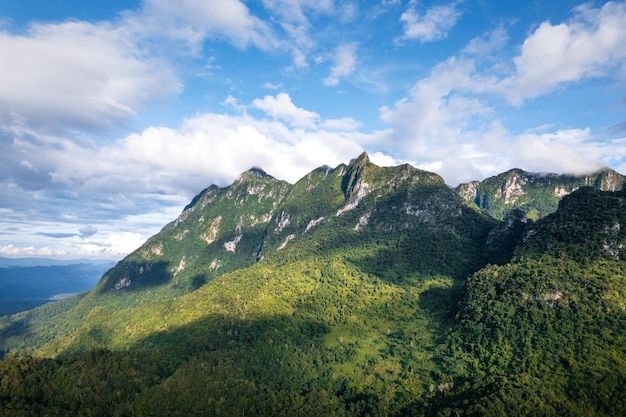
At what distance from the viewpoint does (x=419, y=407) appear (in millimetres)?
118688

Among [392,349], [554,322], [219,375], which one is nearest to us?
[219,375]

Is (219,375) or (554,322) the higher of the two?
(554,322)

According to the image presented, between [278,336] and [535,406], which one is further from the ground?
[278,336]

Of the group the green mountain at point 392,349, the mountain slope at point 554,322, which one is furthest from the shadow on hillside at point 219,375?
the mountain slope at point 554,322

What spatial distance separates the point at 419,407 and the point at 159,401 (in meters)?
78.4

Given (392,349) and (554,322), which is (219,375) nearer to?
(392,349)

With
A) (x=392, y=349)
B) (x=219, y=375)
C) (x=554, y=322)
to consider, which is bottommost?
(x=392, y=349)

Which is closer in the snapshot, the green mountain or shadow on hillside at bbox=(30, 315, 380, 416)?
shadow on hillside at bbox=(30, 315, 380, 416)

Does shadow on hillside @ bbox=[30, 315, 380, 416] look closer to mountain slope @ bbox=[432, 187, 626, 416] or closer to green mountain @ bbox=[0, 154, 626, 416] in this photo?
green mountain @ bbox=[0, 154, 626, 416]

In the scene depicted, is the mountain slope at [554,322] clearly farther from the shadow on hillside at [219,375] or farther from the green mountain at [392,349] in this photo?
the shadow on hillside at [219,375]

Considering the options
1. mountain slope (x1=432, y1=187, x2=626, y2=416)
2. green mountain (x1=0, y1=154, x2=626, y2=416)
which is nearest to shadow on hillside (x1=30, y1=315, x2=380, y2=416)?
green mountain (x1=0, y1=154, x2=626, y2=416)

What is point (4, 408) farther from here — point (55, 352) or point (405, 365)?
point (405, 365)

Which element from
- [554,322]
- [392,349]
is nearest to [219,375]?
[392,349]

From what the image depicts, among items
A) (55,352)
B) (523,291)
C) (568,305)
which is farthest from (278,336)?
(55,352)
